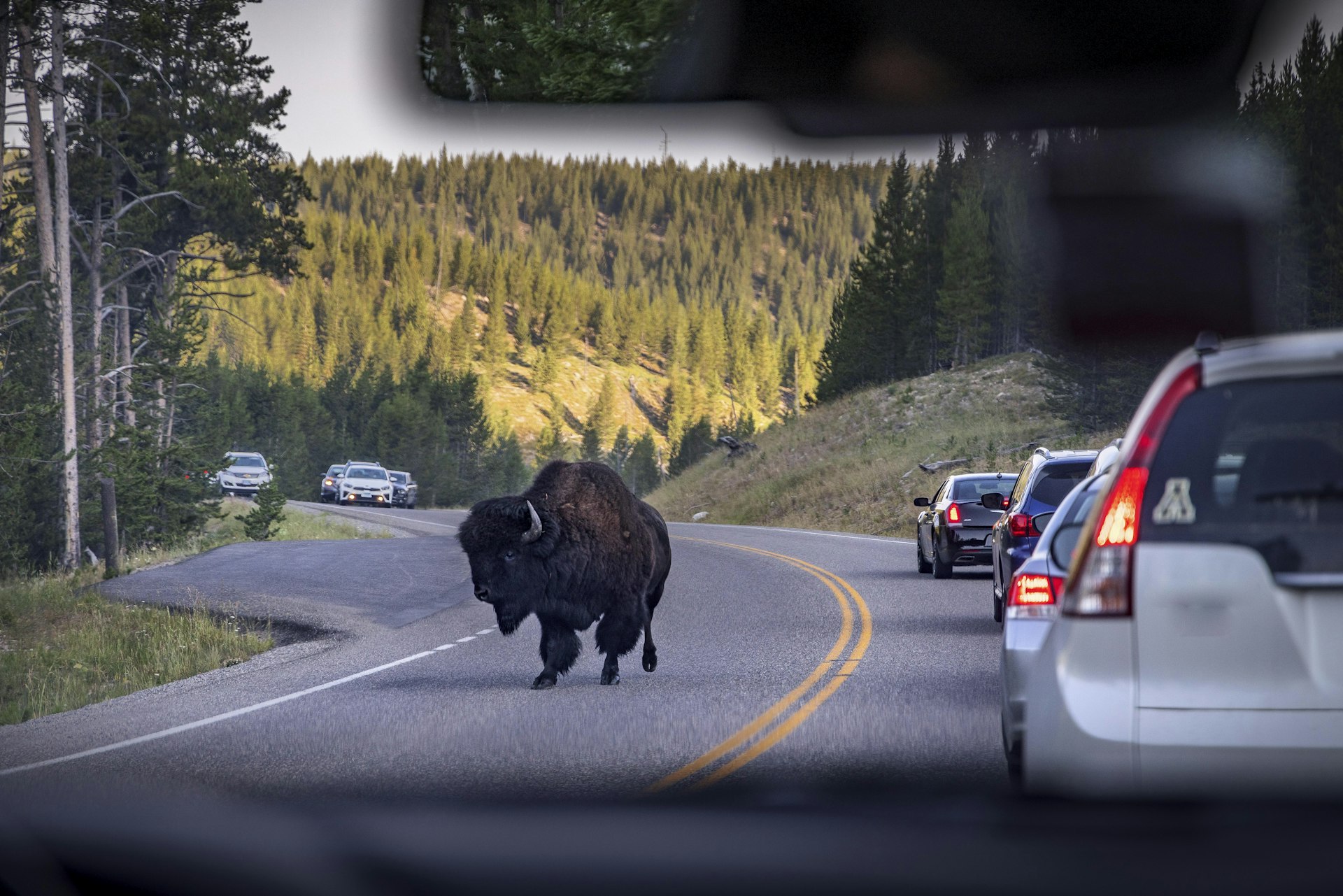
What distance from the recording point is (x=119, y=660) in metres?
14.3

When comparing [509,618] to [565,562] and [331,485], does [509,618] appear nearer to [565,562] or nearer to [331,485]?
[565,562]

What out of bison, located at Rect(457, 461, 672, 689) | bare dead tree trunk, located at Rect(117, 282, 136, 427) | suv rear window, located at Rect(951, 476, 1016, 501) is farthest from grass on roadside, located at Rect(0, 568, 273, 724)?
bare dead tree trunk, located at Rect(117, 282, 136, 427)

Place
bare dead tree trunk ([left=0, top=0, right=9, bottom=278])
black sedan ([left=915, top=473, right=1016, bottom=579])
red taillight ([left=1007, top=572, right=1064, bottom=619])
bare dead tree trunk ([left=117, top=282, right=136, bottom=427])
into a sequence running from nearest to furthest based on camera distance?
red taillight ([left=1007, top=572, right=1064, bottom=619]) < black sedan ([left=915, top=473, right=1016, bottom=579]) < bare dead tree trunk ([left=0, top=0, right=9, bottom=278]) < bare dead tree trunk ([left=117, top=282, right=136, bottom=427])

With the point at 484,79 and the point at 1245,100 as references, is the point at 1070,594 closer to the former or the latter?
the point at 1245,100

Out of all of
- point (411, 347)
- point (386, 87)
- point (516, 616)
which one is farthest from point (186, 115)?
point (411, 347)

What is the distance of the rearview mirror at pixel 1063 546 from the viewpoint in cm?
569

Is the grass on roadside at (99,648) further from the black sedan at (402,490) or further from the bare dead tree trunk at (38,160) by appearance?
the black sedan at (402,490)

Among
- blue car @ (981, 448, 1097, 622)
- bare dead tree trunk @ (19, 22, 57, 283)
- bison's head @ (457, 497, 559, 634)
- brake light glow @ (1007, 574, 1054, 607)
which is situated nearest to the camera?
brake light glow @ (1007, 574, 1054, 607)

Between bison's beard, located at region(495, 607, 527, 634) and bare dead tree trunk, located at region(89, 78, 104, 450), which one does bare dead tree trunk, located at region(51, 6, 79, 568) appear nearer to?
bare dead tree trunk, located at region(89, 78, 104, 450)

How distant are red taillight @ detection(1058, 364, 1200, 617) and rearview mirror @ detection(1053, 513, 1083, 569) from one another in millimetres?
1363

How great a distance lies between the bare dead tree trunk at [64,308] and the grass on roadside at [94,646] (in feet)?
28.2

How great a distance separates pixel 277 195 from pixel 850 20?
41655 millimetres

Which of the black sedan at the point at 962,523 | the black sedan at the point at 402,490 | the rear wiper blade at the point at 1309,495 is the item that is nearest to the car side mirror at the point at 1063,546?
the rear wiper blade at the point at 1309,495

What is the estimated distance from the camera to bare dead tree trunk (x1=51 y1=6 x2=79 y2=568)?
100.0 ft
